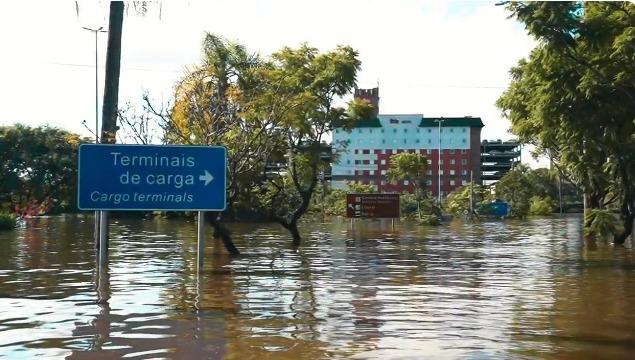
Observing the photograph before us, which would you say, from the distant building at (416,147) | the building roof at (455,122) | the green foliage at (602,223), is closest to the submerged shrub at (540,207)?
the distant building at (416,147)

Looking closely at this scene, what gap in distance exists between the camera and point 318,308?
11.1 meters

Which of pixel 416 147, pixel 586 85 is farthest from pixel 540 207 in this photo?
pixel 586 85

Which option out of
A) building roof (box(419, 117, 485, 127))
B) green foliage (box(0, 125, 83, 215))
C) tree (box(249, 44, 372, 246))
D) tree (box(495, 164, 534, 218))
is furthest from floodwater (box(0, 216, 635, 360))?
building roof (box(419, 117, 485, 127))

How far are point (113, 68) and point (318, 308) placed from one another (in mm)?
12411

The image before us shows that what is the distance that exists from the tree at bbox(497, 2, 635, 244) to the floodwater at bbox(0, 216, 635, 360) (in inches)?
176

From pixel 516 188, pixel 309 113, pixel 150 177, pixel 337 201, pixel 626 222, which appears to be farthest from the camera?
pixel 516 188

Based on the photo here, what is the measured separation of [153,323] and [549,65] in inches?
659

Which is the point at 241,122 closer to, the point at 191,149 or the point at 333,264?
the point at 333,264

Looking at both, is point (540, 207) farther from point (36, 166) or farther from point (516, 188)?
point (36, 166)

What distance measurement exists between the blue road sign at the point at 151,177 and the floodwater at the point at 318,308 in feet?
5.30

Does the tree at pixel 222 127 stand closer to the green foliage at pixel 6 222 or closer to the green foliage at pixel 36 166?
the green foliage at pixel 6 222

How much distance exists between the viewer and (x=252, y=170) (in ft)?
78.2

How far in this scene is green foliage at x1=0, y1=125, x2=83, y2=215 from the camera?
6469 centimetres

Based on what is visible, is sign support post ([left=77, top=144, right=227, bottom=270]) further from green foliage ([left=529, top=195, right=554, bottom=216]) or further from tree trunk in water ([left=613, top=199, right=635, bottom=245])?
green foliage ([left=529, top=195, right=554, bottom=216])
